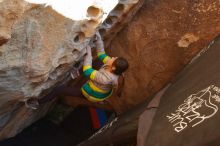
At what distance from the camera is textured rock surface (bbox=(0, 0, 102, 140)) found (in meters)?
1.62

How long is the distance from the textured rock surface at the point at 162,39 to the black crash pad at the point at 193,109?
296mm

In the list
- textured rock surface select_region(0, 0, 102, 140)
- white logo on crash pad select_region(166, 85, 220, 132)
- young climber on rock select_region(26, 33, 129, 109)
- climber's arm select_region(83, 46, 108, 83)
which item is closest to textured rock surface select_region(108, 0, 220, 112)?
young climber on rock select_region(26, 33, 129, 109)

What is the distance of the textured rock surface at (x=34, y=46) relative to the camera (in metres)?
1.62

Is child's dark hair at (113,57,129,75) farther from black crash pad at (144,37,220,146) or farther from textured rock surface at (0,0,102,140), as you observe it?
black crash pad at (144,37,220,146)

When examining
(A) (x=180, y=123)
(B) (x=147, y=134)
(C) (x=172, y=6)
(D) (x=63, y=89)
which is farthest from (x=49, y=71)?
(C) (x=172, y=6)

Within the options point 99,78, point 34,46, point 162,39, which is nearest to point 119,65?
point 99,78

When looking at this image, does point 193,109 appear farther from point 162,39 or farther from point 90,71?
point 162,39

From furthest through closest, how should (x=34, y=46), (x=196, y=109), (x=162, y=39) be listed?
(x=162, y=39), (x=34, y=46), (x=196, y=109)

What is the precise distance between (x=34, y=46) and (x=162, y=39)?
958mm

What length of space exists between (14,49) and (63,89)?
27.7 inches

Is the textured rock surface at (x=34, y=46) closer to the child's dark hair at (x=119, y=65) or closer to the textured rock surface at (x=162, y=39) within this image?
the child's dark hair at (x=119, y=65)

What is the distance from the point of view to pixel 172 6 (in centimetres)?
232

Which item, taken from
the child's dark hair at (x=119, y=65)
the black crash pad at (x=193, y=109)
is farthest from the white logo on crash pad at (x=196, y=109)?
the child's dark hair at (x=119, y=65)

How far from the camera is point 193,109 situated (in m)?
1.62
